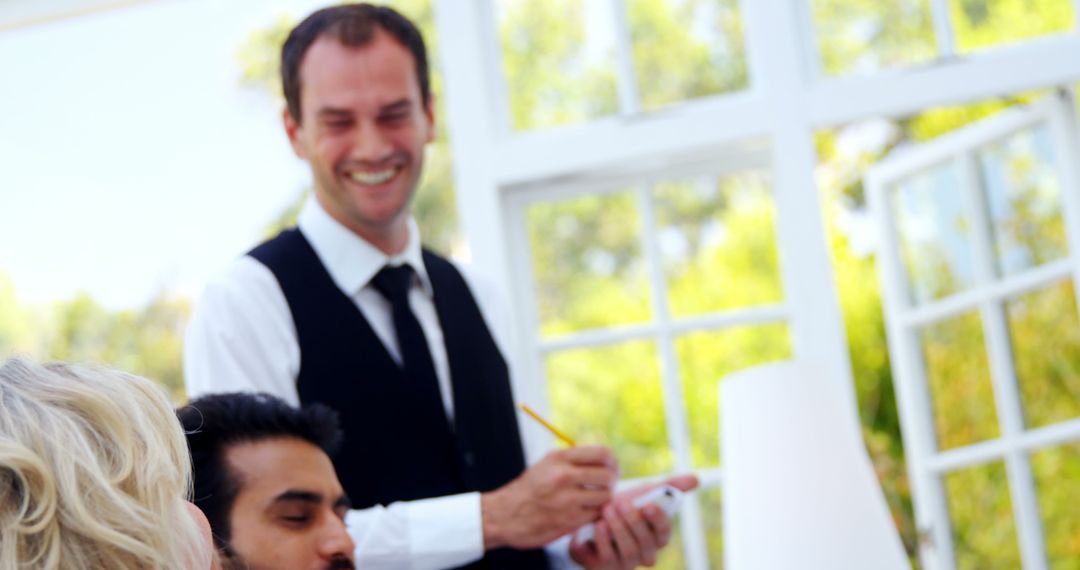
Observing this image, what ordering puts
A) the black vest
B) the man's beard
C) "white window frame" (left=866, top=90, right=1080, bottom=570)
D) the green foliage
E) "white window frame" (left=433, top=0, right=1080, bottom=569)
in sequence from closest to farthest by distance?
the man's beard → the black vest → "white window frame" (left=433, top=0, right=1080, bottom=569) → "white window frame" (left=866, top=90, right=1080, bottom=570) → the green foliage

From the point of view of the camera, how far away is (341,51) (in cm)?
209

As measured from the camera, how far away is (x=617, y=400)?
3.15 meters

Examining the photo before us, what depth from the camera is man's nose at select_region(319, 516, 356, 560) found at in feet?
5.08

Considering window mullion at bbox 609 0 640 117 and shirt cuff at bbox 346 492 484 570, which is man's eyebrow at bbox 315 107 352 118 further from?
window mullion at bbox 609 0 640 117

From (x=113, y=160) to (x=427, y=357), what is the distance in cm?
1005

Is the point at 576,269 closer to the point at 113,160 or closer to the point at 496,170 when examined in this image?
the point at 496,170

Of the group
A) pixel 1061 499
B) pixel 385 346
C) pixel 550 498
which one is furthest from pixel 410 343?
pixel 1061 499

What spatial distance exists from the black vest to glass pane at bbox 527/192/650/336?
1026mm

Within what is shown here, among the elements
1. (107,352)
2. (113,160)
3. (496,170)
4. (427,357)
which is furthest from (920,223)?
(113,160)

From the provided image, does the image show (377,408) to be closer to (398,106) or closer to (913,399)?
(398,106)

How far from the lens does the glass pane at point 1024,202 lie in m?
3.42

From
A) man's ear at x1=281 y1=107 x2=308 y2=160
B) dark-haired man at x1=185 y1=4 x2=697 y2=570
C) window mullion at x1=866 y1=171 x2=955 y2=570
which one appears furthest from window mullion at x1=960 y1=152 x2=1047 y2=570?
man's ear at x1=281 y1=107 x2=308 y2=160

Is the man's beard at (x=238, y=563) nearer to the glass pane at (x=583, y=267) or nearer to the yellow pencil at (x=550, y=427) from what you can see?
the yellow pencil at (x=550, y=427)

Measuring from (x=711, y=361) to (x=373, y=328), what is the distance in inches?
48.3
